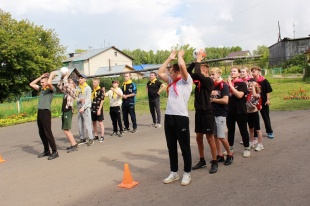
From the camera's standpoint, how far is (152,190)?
4992 mm

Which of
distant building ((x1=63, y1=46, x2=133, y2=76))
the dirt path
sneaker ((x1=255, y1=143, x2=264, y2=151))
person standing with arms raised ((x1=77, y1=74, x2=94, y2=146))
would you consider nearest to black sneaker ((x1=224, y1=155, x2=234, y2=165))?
the dirt path

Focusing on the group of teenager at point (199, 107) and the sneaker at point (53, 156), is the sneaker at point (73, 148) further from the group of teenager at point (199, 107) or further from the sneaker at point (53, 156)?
the sneaker at point (53, 156)

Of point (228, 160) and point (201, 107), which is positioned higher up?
point (201, 107)

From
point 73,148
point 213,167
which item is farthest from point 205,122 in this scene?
point 73,148

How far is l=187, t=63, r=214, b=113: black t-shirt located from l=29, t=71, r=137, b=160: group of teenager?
146 inches

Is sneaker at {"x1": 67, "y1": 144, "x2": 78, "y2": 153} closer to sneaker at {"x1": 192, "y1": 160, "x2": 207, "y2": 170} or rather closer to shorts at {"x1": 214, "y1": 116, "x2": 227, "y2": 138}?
sneaker at {"x1": 192, "y1": 160, "x2": 207, "y2": 170}

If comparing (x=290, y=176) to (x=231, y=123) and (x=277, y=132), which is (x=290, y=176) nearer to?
(x=231, y=123)

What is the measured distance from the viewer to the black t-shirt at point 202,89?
17.3 ft

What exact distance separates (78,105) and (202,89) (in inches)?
183

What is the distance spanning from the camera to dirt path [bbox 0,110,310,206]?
456 cm

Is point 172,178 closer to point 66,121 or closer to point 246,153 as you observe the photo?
point 246,153

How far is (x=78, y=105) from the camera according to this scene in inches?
353

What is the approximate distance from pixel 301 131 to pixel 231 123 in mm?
3141

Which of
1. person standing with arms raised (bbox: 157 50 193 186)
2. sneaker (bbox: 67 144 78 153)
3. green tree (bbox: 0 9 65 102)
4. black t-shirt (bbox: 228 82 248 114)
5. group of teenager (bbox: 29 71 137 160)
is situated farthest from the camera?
green tree (bbox: 0 9 65 102)
